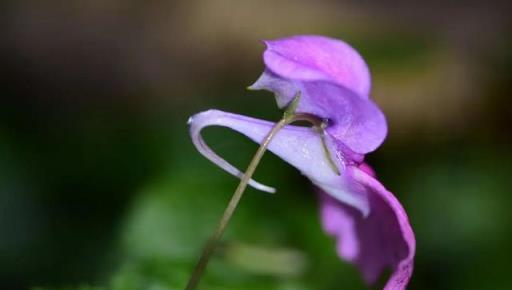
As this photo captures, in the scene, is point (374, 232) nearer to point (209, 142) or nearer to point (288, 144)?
point (288, 144)

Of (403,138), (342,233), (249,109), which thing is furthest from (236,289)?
(403,138)

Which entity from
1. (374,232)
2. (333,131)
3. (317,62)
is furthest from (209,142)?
(317,62)

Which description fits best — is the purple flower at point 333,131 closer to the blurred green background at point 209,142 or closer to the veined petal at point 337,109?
the veined petal at point 337,109

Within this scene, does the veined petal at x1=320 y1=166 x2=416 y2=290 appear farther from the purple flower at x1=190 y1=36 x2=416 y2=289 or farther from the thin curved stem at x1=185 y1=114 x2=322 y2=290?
the thin curved stem at x1=185 y1=114 x2=322 y2=290

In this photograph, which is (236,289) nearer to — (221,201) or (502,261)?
(221,201)

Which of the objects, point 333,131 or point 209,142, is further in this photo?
point 209,142

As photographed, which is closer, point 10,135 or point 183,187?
point 183,187
